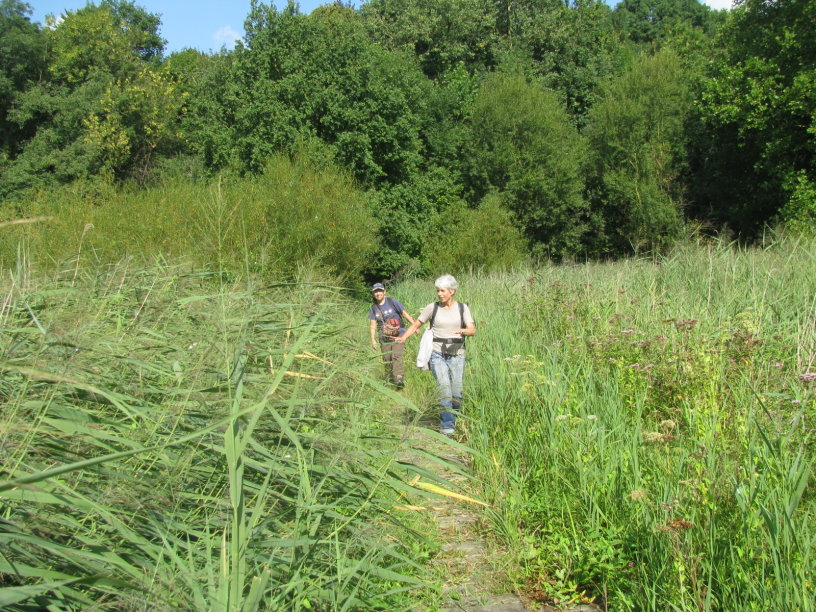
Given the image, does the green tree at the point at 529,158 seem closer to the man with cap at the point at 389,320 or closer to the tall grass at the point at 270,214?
the tall grass at the point at 270,214

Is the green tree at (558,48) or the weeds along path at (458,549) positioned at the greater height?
the green tree at (558,48)

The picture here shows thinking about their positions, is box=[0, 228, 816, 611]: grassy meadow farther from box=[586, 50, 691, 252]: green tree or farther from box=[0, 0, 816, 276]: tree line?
box=[586, 50, 691, 252]: green tree

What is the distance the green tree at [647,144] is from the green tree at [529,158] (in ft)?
7.07

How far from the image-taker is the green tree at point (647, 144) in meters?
35.0

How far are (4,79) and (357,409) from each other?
3909 cm

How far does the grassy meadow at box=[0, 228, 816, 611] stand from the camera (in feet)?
7.04

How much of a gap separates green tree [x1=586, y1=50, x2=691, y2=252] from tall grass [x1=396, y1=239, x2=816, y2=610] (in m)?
28.4

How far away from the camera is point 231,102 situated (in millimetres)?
32031

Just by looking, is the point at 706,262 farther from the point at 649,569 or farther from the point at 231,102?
the point at 231,102

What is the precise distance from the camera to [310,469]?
108 inches

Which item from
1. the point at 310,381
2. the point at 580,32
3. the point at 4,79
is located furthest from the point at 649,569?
the point at 580,32

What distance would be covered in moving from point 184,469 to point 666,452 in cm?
271

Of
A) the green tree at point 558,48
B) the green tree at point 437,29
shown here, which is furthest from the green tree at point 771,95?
the green tree at point 437,29

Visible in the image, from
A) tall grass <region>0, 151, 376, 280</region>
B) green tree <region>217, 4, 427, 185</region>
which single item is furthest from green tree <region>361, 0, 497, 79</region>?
tall grass <region>0, 151, 376, 280</region>
